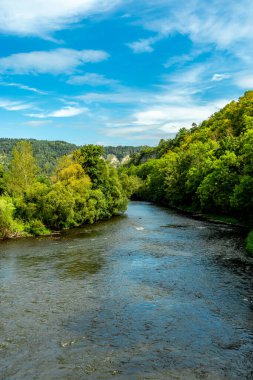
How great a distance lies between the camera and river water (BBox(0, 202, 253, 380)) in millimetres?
19484

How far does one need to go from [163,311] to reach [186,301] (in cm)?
279

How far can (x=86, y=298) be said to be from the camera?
97.7 feet

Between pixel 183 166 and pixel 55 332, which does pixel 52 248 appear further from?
pixel 183 166

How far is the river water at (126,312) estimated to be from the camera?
1948cm

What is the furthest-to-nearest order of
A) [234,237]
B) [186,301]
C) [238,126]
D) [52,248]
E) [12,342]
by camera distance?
[238,126] → [234,237] → [52,248] → [186,301] → [12,342]

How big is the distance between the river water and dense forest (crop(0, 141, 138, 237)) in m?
14.3

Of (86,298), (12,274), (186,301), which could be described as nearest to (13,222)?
(12,274)

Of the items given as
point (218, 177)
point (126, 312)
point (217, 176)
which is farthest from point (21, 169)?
point (126, 312)

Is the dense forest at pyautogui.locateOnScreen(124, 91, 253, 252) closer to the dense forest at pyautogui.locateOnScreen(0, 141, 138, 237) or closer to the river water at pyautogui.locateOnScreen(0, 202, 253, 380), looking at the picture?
the river water at pyautogui.locateOnScreen(0, 202, 253, 380)

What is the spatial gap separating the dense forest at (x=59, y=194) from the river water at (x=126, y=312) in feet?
47.0

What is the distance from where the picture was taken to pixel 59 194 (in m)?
65.8

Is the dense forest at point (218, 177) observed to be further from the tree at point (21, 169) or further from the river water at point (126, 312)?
the tree at point (21, 169)

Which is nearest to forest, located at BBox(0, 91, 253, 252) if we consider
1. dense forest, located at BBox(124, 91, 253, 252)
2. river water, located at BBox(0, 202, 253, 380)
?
dense forest, located at BBox(124, 91, 253, 252)

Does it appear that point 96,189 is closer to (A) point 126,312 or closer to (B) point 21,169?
(B) point 21,169
